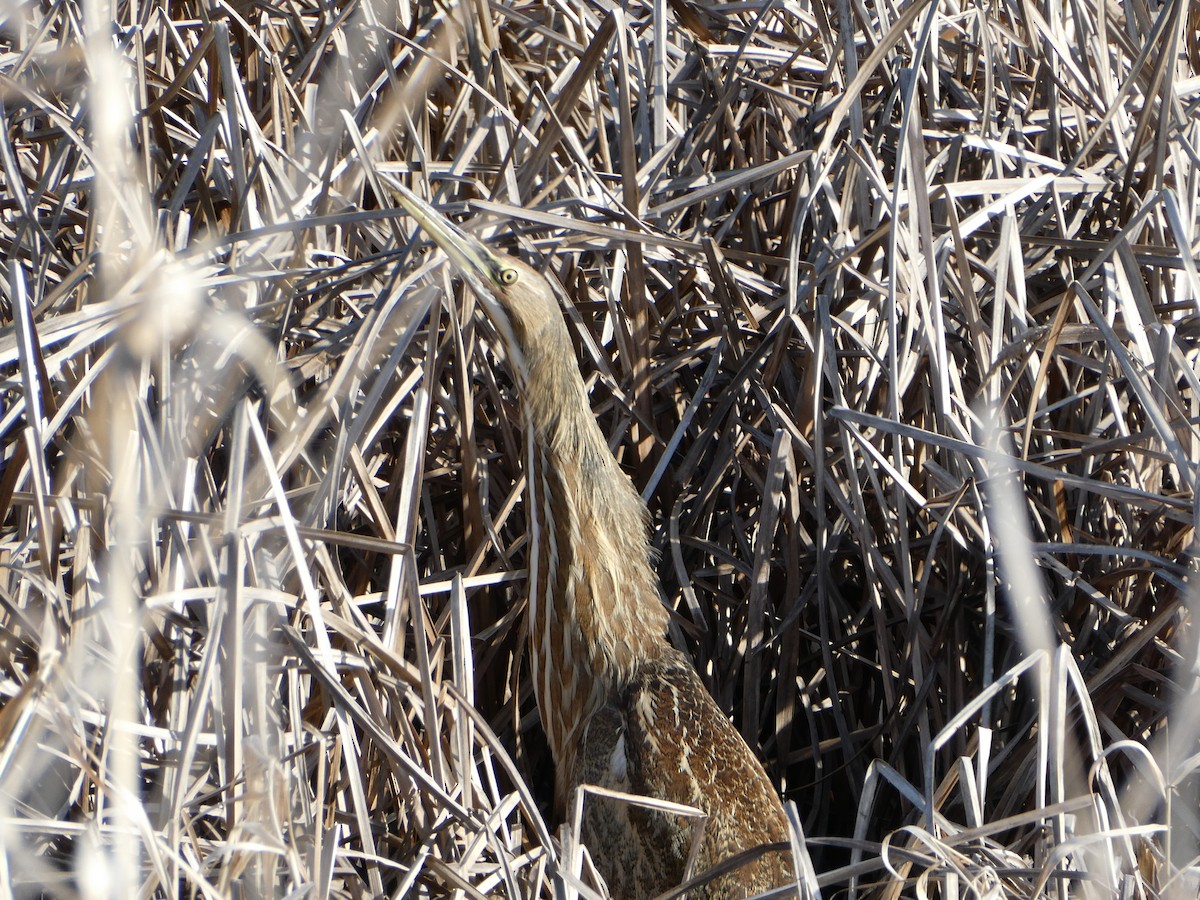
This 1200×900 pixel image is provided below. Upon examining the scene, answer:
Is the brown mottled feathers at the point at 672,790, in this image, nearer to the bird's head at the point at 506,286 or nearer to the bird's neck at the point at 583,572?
the bird's neck at the point at 583,572

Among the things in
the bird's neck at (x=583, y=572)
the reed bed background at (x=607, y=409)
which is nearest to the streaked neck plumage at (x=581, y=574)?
the bird's neck at (x=583, y=572)

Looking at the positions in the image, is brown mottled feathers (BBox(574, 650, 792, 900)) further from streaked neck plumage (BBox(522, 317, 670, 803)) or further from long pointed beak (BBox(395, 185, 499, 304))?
long pointed beak (BBox(395, 185, 499, 304))

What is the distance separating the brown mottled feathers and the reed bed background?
134 mm

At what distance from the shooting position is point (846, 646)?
6.91 feet

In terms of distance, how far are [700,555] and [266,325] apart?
0.87m

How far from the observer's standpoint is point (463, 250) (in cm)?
177

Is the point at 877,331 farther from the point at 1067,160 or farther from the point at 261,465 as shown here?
the point at 261,465

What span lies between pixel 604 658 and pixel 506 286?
1.95ft

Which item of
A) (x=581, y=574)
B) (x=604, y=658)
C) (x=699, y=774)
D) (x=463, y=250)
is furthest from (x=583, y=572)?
(x=463, y=250)

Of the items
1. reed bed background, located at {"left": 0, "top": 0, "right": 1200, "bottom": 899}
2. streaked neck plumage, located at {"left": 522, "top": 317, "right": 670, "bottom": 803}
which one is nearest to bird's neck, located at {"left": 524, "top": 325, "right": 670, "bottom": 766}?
streaked neck plumage, located at {"left": 522, "top": 317, "right": 670, "bottom": 803}

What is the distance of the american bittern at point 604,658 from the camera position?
1697 mm

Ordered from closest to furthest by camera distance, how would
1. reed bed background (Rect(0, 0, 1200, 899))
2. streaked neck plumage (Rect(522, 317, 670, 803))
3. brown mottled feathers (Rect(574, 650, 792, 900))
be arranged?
reed bed background (Rect(0, 0, 1200, 899)) < brown mottled feathers (Rect(574, 650, 792, 900)) < streaked neck plumage (Rect(522, 317, 670, 803))

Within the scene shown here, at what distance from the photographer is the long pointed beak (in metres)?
1.74

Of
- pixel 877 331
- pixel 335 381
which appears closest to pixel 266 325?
pixel 335 381
